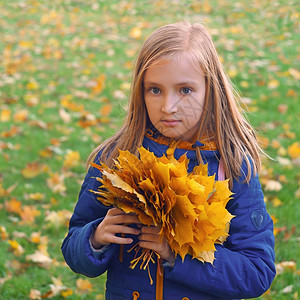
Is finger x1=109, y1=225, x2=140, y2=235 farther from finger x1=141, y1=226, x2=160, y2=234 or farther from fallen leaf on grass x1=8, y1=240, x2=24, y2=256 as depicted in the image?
fallen leaf on grass x1=8, y1=240, x2=24, y2=256

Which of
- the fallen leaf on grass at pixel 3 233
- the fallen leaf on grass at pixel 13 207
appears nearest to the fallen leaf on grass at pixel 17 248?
the fallen leaf on grass at pixel 3 233

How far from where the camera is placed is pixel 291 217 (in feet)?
11.7

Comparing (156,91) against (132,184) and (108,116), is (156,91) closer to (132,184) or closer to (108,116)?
(132,184)

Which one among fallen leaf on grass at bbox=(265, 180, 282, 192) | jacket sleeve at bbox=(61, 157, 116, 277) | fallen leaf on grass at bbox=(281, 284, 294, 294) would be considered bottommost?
fallen leaf on grass at bbox=(281, 284, 294, 294)

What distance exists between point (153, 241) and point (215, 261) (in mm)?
235

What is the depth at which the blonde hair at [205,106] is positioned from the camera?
1.84 meters

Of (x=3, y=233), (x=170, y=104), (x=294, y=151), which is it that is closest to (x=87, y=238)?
(x=170, y=104)

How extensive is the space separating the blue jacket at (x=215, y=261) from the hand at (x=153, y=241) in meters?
0.07

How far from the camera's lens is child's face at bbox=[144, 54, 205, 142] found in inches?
69.0

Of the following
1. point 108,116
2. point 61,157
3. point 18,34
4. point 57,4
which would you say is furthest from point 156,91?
point 57,4

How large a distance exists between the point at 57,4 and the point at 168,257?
7.65 meters

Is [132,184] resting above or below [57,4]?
above

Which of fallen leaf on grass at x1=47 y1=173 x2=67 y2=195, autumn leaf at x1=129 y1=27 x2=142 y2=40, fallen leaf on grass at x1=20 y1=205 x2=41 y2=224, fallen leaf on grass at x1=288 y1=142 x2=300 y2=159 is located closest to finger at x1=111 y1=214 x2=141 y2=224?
fallen leaf on grass at x1=20 y1=205 x2=41 y2=224

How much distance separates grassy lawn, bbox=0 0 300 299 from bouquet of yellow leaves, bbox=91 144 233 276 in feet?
2.85
